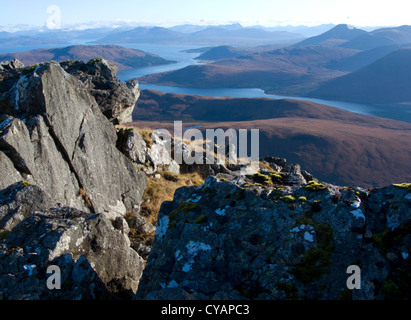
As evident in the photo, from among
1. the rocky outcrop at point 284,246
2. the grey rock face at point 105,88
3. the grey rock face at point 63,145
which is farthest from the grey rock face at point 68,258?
the grey rock face at point 105,88

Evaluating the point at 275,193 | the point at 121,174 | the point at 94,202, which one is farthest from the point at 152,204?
the point at 275,193

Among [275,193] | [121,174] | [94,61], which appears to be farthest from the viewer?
[94,61]

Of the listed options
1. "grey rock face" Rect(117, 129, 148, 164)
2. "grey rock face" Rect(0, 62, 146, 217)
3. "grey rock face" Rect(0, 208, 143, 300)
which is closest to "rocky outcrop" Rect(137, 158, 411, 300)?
"grey rock face" Rect(0, 208, 143, 300)

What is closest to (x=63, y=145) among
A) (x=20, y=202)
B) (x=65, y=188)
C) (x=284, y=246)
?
(x=65, y=188)

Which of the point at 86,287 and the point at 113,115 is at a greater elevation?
the point at 113,115

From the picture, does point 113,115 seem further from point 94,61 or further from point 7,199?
point 7,199

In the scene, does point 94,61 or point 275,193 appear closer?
point 275,193
